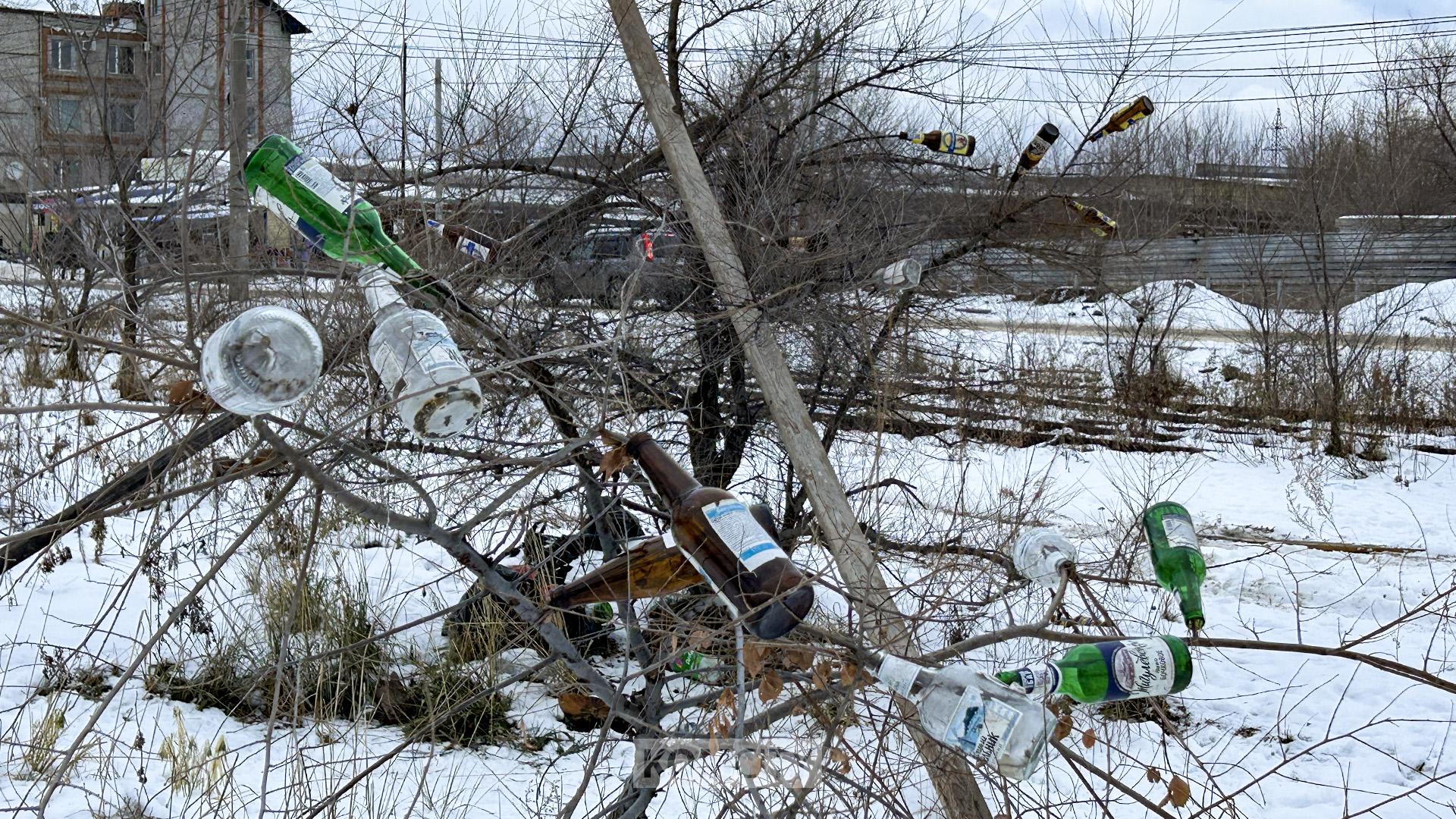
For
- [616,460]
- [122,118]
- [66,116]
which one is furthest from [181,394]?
[66,116]

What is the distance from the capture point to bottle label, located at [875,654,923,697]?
1.31m

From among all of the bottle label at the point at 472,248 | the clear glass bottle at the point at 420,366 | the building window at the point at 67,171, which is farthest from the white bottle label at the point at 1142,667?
the building window at the point at 67,171

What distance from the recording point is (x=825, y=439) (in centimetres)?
433

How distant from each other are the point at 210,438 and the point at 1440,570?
619cm

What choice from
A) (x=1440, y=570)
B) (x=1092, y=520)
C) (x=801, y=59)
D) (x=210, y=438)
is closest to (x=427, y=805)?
(x=210, y=438)

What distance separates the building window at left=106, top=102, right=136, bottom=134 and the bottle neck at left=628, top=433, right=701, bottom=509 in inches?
213

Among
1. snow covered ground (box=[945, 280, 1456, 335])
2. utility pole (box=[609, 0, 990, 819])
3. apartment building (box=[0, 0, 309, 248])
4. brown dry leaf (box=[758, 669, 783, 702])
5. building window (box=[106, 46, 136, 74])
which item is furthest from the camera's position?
snow covered ground (box=[945, 280, 1456, 335])

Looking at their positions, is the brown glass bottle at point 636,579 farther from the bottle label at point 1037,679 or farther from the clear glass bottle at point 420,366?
the bottle label at point 1037,679

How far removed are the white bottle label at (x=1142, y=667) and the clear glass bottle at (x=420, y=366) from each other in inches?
35.5

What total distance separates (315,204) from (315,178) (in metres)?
0.09

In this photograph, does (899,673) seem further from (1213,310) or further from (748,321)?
(1213,310)

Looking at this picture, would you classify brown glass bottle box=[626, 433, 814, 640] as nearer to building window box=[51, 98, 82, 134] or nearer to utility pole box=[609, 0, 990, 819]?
utility pole box=[609, 0, 990, 819]

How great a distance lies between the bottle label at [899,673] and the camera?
1.31 metres

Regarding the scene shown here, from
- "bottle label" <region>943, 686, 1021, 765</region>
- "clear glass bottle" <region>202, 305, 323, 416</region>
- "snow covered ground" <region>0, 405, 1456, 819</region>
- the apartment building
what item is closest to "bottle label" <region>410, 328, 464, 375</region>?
"clear glass bottle" <region>202, 305, 323, 416</region>
